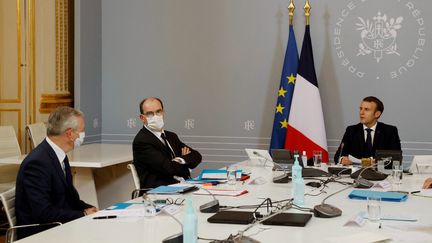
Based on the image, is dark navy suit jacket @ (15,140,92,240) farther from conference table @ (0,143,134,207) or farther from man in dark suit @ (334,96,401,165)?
man in dark suit @ (334,96,401,165)

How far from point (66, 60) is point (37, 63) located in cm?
33

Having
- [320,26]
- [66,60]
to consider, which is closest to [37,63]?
[66,60]

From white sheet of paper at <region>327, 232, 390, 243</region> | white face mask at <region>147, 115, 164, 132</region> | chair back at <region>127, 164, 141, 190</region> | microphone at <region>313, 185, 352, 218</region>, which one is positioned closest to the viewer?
white sheet of paper at <region>327, 232, 390, 243</region>

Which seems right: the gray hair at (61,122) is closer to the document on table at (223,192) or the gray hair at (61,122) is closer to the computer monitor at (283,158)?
the document on table at (223,192)

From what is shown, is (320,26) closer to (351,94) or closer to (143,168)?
(351,94)

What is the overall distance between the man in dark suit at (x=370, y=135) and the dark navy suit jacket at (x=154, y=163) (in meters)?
1.54

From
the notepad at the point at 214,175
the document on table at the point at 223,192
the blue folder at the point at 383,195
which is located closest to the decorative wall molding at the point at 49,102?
the notepad at the point at 214,175

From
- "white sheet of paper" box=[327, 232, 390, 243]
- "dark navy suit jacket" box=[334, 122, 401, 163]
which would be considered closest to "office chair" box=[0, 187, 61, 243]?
"white sheet of paper" box=[327, 232, 390, 243]

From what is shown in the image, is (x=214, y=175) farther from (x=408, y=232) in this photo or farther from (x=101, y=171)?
(x=101, y=171)

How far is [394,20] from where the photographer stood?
6.01 metres

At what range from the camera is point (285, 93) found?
20.5 ft

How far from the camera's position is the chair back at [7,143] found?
566 centimetres

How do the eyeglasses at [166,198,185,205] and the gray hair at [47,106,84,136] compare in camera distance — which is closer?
the eyeglasses at [166,198,185,205]

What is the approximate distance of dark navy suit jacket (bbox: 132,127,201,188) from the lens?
4367 mm
